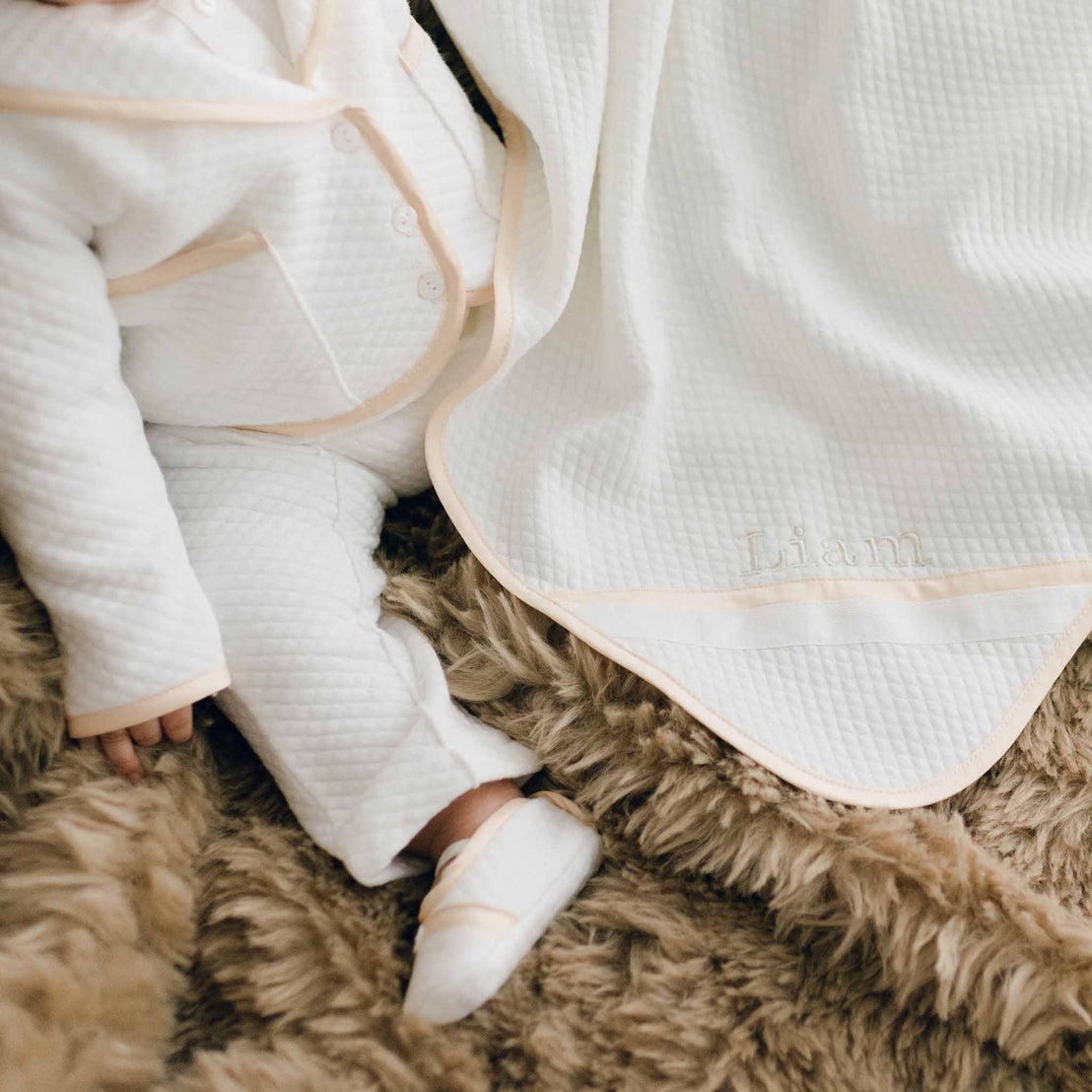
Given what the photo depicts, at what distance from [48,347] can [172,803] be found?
1.04ft

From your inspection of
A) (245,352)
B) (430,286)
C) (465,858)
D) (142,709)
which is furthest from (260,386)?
(465,858)

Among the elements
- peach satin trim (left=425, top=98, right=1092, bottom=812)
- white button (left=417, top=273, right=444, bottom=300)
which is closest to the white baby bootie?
peach satin trim (left=425, top=98, right=1092, bottom=812)

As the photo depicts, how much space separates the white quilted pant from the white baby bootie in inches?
1.5

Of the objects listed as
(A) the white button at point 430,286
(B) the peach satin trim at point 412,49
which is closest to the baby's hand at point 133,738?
(A) the white button at point 430,286

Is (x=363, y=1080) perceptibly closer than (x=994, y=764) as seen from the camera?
Yes

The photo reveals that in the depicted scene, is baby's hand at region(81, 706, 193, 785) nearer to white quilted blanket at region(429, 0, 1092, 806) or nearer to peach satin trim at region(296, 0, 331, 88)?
white quilted blanket at region(429, 0, 1092, 806)

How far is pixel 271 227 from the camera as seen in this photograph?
72 centimetres

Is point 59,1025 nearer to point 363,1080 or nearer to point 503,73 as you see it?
point 363,1080

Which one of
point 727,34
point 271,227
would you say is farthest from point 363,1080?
point 727,34

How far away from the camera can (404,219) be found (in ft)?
2.50

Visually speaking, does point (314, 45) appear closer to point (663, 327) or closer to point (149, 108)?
point (149, 108)

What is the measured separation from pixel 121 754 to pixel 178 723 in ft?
0.14

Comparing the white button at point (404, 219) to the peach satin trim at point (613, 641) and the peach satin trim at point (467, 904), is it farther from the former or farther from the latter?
the peach satin trim at point (467, 904)

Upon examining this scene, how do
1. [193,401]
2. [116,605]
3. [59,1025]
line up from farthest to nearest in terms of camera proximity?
[193,401]
[116,605]
[59,1025]
